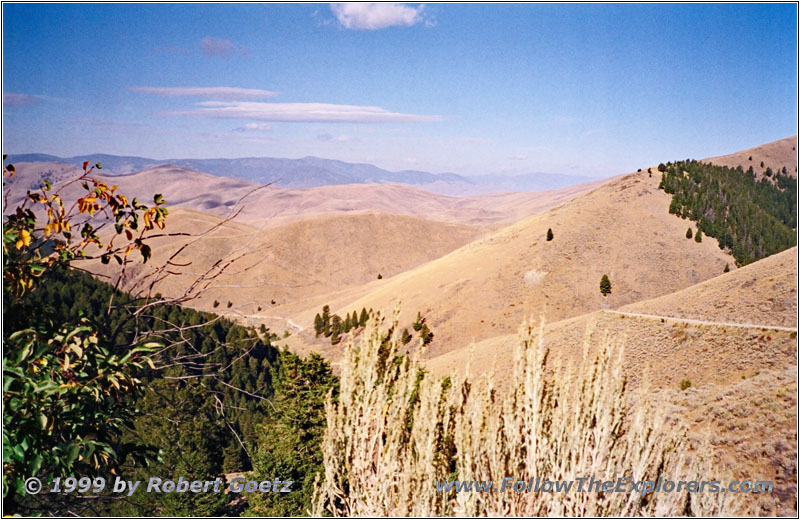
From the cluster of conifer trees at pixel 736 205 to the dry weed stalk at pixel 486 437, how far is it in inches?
2926

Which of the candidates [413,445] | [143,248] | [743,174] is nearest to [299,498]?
[413,445]

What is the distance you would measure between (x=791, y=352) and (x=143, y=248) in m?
28.0

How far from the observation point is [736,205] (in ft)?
280

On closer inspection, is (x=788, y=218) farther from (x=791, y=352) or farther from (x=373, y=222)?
(x=373, y=222)

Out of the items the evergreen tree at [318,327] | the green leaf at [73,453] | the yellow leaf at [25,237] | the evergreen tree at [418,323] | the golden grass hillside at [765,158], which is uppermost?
the golden grass hillside at [765,158]

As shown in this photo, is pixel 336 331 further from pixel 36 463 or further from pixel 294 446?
pixel 36 463

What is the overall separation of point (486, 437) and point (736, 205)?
304ft

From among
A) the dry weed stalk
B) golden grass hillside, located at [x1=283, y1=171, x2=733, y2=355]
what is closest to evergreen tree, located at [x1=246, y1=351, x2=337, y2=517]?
the dry weed stalk

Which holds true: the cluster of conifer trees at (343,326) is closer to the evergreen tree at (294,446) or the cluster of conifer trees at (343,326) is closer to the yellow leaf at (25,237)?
the evergreen tree at (294,446)

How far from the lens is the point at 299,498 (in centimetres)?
2130

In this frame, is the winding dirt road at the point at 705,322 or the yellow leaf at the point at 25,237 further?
the winding dirt road at the point at 705,322

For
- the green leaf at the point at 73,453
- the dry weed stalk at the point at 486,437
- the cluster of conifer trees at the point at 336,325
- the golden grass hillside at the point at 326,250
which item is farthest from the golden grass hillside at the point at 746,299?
the golden grass hillside at the point at 326,250

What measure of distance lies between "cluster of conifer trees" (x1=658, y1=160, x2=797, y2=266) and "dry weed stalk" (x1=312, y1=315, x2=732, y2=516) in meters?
74.3

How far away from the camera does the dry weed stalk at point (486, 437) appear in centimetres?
550
